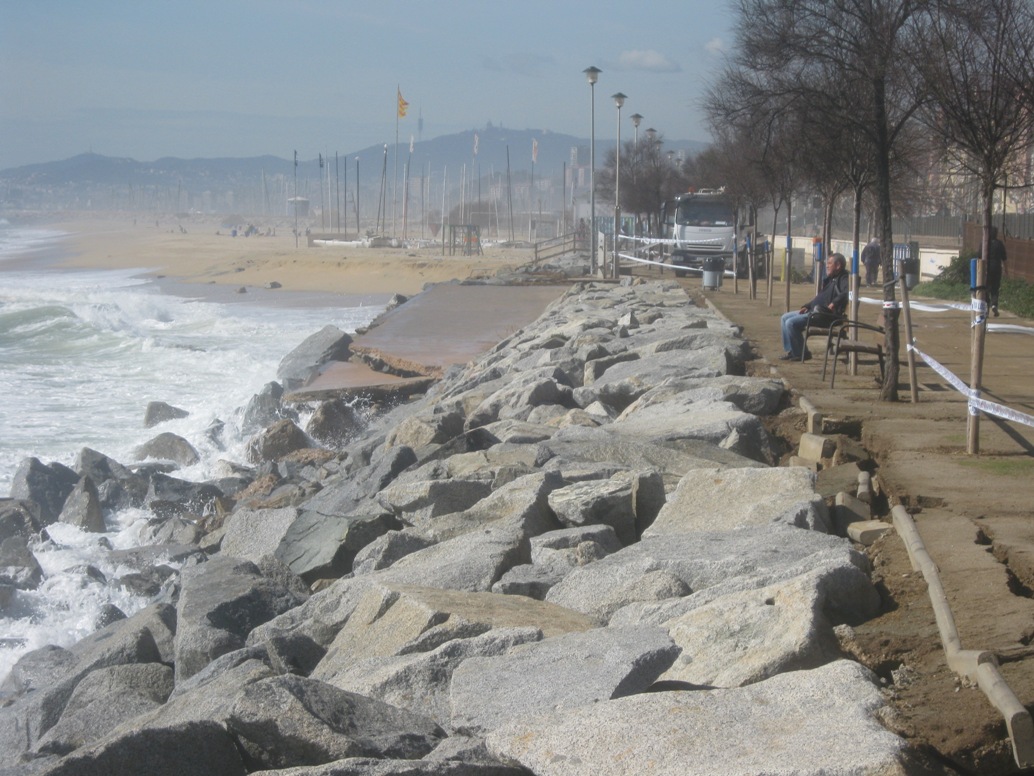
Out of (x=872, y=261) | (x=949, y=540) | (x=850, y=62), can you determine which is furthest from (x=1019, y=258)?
(x=949, y=540)

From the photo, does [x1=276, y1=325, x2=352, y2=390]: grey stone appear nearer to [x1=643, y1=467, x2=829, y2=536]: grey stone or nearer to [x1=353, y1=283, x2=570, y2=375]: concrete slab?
[x1=353, y1=283, x2=570, y2=375]: concrete slab

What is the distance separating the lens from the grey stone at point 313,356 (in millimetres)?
18703

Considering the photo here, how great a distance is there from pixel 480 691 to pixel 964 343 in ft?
40.7

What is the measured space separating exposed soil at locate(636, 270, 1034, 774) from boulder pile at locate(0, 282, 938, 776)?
206 mm

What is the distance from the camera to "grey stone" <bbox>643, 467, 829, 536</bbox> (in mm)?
5645

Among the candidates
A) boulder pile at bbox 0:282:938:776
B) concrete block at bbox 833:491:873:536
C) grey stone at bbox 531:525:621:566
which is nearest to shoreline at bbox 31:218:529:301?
boulder pile at bbox 0:282:938:776

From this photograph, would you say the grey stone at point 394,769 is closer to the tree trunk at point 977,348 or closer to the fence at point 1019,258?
the tree trunk at point 977,348

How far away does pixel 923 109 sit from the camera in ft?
32.1

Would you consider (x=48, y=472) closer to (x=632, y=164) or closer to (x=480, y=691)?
(x=480, y=691)

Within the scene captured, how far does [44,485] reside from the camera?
13.2 metres

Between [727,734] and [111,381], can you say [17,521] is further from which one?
[111,381]

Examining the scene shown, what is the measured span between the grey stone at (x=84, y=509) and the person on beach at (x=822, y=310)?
24.5 ft

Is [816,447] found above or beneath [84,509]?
above

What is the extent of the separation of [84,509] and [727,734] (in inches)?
409
